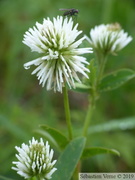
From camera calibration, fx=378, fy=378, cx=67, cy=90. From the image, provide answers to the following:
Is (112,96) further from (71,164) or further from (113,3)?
(71,164)

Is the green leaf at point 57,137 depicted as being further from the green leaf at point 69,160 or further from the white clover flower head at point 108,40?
the white clover flower head at point 108,40

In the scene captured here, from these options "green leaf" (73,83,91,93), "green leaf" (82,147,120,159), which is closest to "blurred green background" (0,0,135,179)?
"green leaf" (73,83,91,93)

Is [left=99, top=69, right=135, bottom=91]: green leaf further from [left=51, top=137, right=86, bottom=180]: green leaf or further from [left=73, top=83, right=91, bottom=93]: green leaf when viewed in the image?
[left=51, top=137, right=86, bottom=180]: green leaf

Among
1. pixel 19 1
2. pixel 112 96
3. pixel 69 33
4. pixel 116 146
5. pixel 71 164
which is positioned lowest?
pixel 71 164

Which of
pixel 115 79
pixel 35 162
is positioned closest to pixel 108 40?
pixel 115 79

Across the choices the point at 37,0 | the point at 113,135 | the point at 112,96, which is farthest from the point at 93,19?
the point at 113,135

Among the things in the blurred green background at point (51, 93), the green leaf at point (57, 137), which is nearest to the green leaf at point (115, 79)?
the green leaf at point (57, 137)

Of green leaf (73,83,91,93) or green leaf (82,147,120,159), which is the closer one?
green leaf (82,147,120,159)
